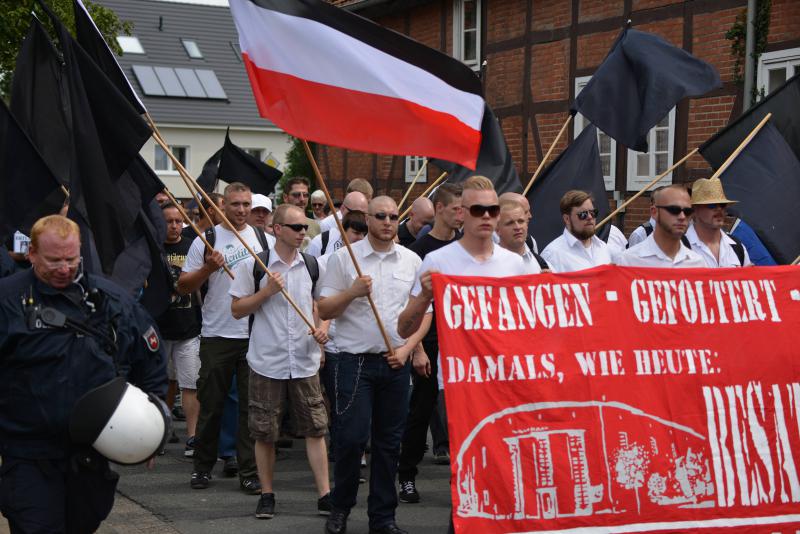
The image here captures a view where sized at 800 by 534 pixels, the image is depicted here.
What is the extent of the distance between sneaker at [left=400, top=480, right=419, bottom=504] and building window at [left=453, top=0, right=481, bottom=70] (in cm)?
1375

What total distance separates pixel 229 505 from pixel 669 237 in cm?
356

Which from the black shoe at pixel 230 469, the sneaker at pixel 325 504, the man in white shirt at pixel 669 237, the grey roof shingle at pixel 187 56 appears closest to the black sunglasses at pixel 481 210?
the man in white shirt at pixel 669 237

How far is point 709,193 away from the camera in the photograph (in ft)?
25.9

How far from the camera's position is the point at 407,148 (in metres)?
6.57

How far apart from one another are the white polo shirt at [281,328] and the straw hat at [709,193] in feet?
8.82

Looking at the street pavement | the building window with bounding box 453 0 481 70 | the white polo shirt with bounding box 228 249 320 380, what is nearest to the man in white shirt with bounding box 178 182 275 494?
the street pavement

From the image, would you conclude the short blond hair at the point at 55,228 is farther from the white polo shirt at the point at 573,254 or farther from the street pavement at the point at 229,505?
the white polo shirt at the point at 573,254

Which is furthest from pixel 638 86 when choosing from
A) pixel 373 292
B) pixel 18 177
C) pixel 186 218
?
pixel 18 177

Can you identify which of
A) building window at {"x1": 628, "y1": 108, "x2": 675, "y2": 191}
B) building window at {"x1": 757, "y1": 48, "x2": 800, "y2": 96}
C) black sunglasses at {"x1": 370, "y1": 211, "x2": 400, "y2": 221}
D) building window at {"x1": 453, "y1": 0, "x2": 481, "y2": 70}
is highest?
building window at {"x1": 453, "y1": 0, "x2": 481, "y2": 70}

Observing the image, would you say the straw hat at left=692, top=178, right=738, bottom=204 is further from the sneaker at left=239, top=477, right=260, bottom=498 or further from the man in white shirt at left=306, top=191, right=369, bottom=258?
the sneaker at left=239, top=477, right=260, bottom=498

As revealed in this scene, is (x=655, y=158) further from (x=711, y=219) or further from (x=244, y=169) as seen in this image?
(x=711, y=219)

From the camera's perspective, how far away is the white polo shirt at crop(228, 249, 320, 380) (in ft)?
26.5

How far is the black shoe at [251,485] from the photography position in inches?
343

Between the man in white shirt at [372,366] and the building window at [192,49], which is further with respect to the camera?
the building window at [192,49]
